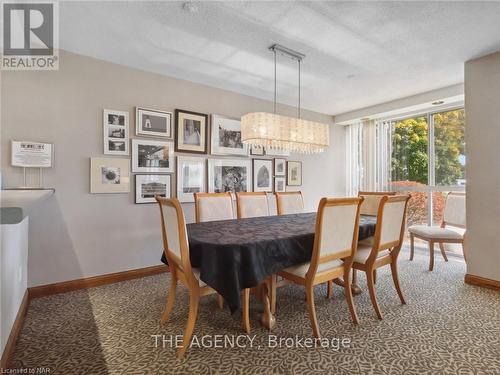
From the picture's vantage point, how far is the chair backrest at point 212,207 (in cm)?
288

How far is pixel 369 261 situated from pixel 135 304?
2.20 m

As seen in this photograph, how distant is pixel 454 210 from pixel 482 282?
1255 millimetres

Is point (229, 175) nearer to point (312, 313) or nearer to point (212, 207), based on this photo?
point (212, 207)

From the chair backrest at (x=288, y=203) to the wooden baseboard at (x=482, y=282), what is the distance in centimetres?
204

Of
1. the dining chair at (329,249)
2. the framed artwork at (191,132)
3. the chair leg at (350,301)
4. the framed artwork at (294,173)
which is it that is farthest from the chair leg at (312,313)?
the framed artwork at (294,173)

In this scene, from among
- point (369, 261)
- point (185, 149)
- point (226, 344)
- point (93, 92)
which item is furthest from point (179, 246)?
point (93, 92)

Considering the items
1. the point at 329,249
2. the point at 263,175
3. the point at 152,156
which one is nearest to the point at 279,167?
the point at 263,175

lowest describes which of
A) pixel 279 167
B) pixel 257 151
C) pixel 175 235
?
pixel 175 235

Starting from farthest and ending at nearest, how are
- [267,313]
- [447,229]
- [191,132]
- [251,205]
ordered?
[447,229] → [191,132] → [251,205] → [267,313]

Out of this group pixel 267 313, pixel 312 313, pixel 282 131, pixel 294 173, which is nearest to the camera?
pixel 312 313

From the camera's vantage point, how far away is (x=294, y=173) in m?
4.80

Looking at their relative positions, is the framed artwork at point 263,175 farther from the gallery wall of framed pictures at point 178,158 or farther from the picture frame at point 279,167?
the picture frame at point 279,167

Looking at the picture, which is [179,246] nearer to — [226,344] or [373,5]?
[226,344]

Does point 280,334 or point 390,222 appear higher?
point 390,222
